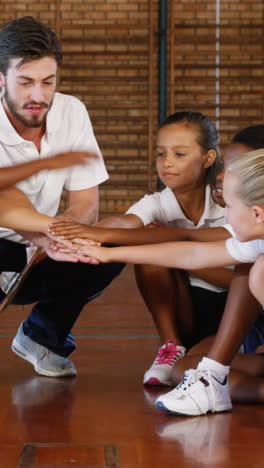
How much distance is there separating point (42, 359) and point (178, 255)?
2.18 feet

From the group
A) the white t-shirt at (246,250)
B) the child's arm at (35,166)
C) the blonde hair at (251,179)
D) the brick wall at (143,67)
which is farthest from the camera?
the brick wall at (143,67)

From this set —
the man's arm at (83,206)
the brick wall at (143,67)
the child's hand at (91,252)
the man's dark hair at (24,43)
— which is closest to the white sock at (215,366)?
the child's hand at (91,252)

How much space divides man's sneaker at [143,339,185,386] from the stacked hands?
371mm

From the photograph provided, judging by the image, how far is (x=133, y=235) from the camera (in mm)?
2195

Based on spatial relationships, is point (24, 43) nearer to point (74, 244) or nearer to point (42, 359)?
point (74, 244)

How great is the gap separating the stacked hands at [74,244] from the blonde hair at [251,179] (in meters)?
0.42

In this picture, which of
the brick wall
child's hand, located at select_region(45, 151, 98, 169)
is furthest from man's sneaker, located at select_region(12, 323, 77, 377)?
the brick wall

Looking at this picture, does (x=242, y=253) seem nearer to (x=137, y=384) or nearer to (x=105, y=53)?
(x=137, y=384)

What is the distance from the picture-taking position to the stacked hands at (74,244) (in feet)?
6.72

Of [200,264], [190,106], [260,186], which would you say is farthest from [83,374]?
[190,106]

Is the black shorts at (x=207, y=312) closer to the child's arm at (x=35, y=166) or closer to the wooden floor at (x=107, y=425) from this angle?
the wooden floor at (x=107, y=425)

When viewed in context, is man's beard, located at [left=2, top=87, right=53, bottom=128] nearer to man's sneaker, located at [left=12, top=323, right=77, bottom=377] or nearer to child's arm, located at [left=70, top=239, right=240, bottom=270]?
child's arm, located at [left=70, top=239, right=240, bottom=270]

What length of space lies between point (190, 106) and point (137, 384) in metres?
7.47

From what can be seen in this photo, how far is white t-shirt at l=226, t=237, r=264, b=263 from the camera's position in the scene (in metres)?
1.86
